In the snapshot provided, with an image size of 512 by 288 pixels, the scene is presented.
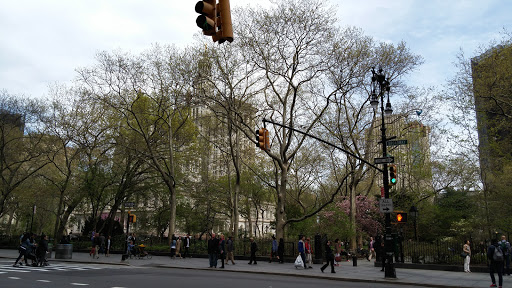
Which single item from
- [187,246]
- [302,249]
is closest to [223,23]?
[302,249]

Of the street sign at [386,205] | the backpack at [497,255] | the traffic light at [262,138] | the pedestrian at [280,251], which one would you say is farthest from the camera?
the pedestrian at [280,251]

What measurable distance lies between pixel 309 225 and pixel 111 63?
20.8 meters

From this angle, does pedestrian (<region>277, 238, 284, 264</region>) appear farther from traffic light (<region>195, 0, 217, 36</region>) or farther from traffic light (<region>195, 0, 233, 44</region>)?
traffic light (<region>195, 0, 217, 36</region>)

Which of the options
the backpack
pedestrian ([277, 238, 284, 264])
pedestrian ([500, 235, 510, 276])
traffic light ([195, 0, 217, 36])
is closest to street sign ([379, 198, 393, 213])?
the backpack

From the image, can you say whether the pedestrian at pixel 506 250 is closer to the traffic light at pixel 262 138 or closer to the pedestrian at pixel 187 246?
the traffic light at pixel 262 138

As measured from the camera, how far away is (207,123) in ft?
130

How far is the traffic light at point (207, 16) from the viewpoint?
6.32 meters

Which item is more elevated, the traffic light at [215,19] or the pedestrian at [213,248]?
the traffic light at [215,19]

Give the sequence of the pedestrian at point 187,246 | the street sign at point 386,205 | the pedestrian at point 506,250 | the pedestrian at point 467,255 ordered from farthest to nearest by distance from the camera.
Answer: the pedestrian at point 187,246 → the pedestrian at point 467,255 → the street sign at point 386,205 → the pedestrian at point 506,250

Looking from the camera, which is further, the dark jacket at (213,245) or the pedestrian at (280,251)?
the pedestrian at (280,251)

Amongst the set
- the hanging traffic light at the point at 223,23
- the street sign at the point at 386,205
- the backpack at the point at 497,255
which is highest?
the hanging traffic light at the point at 223,23

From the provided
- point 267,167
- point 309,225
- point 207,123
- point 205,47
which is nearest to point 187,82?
point 205,47

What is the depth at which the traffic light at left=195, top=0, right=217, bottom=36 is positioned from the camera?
6.32 meters

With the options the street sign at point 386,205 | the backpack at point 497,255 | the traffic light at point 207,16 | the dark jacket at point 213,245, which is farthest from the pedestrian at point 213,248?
the traffic light at point 207,16
